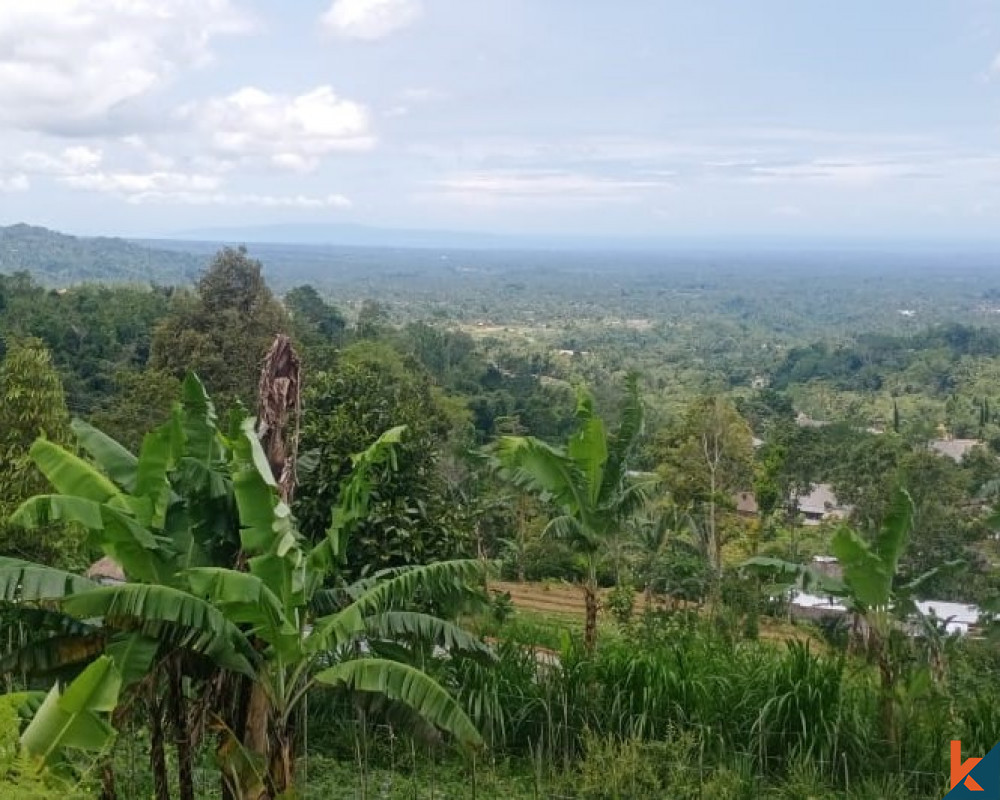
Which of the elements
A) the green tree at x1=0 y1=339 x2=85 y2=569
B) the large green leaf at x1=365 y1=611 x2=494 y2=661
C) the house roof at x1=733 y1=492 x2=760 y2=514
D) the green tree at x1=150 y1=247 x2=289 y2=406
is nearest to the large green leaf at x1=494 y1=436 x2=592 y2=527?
the large green leaf at x1=365 y1=611 x2=494 y2=661

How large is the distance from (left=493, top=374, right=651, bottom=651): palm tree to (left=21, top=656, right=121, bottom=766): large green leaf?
4304 millimetres

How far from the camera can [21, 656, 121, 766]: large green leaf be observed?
470cm

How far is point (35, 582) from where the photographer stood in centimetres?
534

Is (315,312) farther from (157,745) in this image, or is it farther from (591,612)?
(157,745)

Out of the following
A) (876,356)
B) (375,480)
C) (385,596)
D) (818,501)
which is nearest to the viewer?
(385,596)

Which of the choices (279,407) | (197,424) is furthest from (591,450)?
(197,424)

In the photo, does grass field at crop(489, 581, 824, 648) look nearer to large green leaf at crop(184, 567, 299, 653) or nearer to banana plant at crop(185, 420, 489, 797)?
banana plant at crop(185, 420, 489, 797)

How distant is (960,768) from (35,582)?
18.5ft

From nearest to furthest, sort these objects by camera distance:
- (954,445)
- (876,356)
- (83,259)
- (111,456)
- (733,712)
A: (111,456), (733,712), (954,445), (876,356), (83,259)

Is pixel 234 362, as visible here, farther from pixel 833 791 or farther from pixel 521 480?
pixel 833 791

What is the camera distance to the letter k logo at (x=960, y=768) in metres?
5.87

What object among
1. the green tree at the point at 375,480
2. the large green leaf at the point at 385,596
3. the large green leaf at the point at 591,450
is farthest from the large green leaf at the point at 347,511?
the large green leaf at the point at 591,450

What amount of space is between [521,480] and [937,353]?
6839 cm

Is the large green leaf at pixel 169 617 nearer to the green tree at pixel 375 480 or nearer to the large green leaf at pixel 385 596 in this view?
the large green leaf at pixel 385 596
